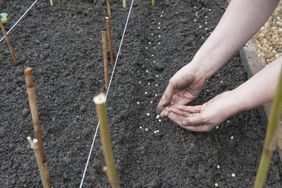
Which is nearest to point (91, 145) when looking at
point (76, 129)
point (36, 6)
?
point (76, 129)

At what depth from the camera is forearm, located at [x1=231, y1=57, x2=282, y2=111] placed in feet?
3.89

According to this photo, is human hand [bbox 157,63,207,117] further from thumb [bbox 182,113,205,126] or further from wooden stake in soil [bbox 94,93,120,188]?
wooden stake in soil [bbox 94,93,120,188]

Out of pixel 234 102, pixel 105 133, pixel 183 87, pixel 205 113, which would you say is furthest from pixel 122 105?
pixel 105 133

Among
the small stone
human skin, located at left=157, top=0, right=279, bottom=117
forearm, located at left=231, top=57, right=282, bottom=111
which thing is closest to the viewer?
forearm, located at left=231, top=57, right=282, bottom=111

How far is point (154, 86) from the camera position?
67.3 inches

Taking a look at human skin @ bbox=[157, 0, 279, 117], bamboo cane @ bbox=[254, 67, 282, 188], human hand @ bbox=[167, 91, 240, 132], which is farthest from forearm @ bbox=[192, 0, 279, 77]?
bamboo cane @ bbox=[254, 67, 282, 188]

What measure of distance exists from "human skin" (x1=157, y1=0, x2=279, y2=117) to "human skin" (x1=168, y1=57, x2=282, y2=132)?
100 mm

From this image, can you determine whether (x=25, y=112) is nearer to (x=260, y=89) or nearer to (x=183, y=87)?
(x=183, y=87)

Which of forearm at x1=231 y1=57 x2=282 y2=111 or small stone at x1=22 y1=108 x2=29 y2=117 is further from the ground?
forearm at x1=231 y1=57 x2=282 y2=111

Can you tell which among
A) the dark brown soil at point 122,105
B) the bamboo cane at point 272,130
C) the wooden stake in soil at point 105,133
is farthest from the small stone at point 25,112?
the bamboo cane at point 272,130

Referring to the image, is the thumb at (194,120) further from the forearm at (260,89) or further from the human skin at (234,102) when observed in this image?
the forearm at (260,89)

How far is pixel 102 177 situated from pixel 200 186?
36 centimetres

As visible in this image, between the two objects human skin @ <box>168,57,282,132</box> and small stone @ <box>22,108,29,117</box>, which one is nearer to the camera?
human skin @ <box>168,57,282,132</box>

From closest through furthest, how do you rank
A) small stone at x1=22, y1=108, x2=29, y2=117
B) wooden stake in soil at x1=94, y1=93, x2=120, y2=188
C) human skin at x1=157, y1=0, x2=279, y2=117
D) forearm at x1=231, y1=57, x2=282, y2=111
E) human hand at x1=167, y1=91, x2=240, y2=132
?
wooden stake in soil at x1=94, y1=93, x2=120, y2=188 < forearm at x1=231, y1=57, x2=282, y2=111 < human hand at x1=167, y1=91, x2=240, y2=132 < human skin at x1=157, y1=0, x2=279, y2=117 < small stone at x1=22, y1=108, x2=29, y2=117
